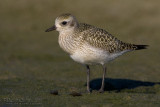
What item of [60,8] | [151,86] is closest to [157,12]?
[60,8]

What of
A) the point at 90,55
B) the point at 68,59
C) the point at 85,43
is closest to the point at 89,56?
the point at 90,55

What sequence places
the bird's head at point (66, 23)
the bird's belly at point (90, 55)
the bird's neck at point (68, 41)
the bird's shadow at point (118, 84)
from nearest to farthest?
the bird's belly at point (90, 55) → the bird's neck at point (68, 41) → the bird's head at point (66, 23) → the bird's shadow at point (118, 84)

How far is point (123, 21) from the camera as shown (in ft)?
52.7

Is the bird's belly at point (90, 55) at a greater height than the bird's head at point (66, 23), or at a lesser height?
lesser

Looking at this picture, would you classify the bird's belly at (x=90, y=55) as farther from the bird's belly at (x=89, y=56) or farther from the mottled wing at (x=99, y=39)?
the mottled wing at (x=99, y=39)

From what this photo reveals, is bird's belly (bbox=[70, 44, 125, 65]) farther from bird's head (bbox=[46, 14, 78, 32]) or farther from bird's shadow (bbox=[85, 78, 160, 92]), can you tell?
bird's shadow (bbox=[85, 78, 160, 92])

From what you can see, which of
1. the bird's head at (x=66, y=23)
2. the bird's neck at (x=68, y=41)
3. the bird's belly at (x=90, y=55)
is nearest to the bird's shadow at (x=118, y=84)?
the bird's belly at (x=90, y=55)

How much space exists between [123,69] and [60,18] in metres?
3.15

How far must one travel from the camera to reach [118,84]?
1041cm

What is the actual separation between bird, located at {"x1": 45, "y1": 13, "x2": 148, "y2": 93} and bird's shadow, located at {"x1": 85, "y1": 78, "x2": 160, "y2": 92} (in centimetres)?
94

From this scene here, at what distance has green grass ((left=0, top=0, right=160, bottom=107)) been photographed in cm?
856

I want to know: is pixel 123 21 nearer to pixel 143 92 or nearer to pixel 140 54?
pixel 140 54

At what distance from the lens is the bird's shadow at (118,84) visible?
33.6 feet

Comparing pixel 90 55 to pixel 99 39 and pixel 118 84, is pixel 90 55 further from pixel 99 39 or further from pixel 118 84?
pixel 118 84
